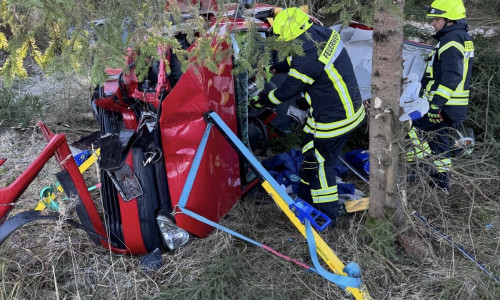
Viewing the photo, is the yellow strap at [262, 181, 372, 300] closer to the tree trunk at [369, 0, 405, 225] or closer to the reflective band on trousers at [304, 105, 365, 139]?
the tree trunk at [369, 0, 405, 225]

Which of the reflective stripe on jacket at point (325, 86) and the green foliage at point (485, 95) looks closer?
the reflective stripe on jacket at point (325, 86)

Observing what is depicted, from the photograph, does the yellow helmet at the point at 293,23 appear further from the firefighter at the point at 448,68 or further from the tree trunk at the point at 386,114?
the firefighter at the point at 448,68

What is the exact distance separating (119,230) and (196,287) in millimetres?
711

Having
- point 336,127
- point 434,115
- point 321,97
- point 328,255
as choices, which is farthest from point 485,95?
point 328,255

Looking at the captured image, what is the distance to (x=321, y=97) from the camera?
3.74m

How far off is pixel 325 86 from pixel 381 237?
1.29 m

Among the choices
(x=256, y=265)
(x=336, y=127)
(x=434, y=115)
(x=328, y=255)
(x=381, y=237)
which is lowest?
(x=256, y=265)

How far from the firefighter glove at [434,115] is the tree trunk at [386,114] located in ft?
3.96

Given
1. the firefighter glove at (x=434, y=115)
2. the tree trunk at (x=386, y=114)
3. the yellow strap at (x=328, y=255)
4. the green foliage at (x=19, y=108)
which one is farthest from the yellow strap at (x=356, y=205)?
the green foliage at (x=19, y=108)

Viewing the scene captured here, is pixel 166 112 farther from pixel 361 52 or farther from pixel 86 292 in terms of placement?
pixel 361 52

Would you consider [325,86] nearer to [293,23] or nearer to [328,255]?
[293,23]

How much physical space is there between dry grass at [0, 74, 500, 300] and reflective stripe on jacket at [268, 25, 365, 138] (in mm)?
801

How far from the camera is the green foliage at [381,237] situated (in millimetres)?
3125

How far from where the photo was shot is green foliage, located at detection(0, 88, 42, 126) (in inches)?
228
